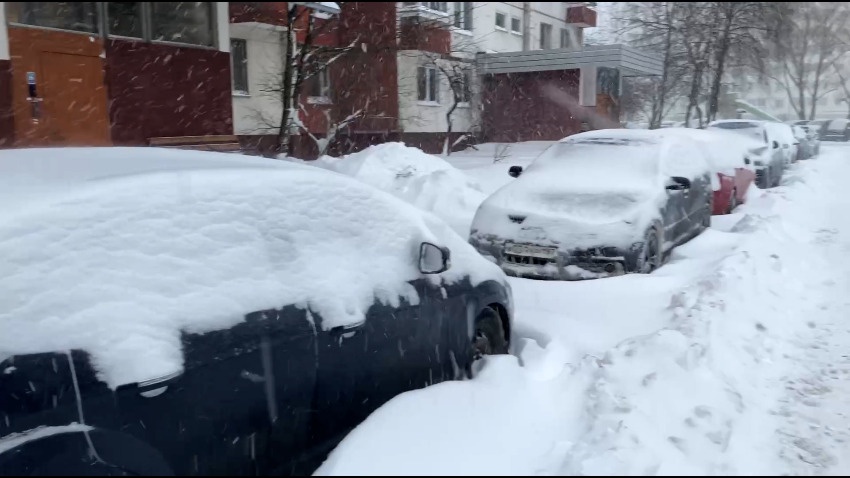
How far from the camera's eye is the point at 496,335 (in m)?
4.63

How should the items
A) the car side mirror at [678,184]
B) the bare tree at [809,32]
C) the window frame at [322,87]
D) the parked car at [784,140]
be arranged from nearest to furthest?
1. the car side mirror at [678,184]
2. the parked car at [784,140]
3. the window frame at [322,87]
4. the bare tree at [809,32]

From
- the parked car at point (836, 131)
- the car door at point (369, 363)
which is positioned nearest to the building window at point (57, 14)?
the car door at point (369, 363)

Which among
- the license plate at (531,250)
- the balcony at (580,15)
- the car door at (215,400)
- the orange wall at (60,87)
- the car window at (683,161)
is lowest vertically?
the license plate at (531,250)

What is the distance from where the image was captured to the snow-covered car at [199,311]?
2.41 m

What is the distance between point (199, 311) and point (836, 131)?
43.0 metres

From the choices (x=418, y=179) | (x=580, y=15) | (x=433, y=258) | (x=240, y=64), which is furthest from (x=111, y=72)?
(x=580, y=15)

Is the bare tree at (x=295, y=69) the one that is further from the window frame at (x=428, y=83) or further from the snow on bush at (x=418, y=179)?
the window frame at (x=428, y=83)

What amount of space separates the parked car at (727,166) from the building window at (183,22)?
9.14m

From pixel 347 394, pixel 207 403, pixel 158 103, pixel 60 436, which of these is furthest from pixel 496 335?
pixel 158 103

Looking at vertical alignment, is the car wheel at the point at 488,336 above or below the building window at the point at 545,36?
below

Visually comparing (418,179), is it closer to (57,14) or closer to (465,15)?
(57,14)

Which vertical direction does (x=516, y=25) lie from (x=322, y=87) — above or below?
above

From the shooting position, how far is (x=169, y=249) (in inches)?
109

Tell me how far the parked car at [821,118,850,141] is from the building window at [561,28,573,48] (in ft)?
48.6
